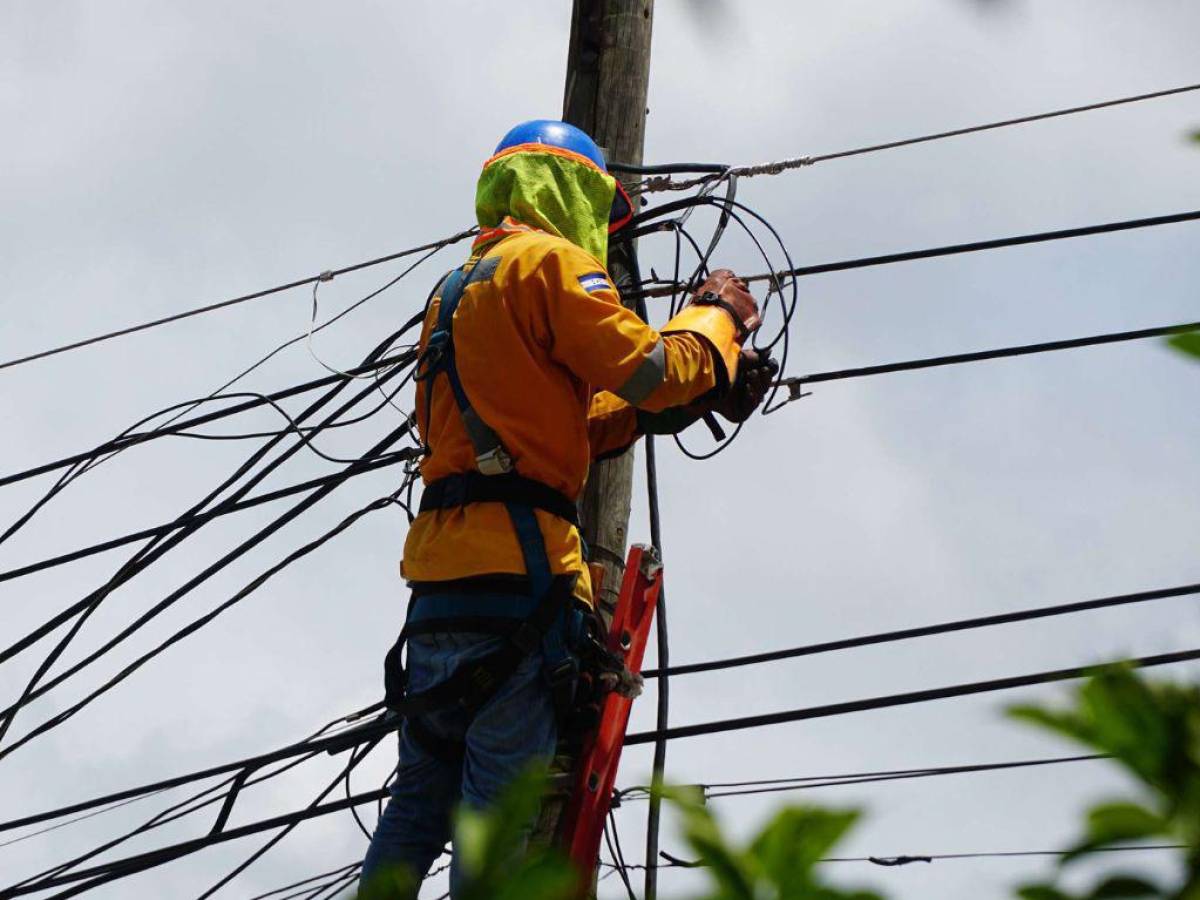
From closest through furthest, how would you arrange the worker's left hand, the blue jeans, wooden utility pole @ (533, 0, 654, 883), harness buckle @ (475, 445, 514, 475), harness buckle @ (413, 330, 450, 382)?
the blue jeans
harness buckle @ (475, 445, 514, 475)
harness buckle @ (413, 330, 450, 382)
the worker's left hand
wooden utility pole @ (533, 0, 654, 883)

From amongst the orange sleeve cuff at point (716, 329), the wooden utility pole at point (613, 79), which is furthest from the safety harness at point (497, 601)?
the wooden utility pole at point (613, 79)

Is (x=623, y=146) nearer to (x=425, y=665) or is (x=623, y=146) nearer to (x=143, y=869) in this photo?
(x=425, y=665)

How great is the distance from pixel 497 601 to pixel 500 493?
0.25 meters

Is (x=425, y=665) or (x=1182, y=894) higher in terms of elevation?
(x=425, y=665)

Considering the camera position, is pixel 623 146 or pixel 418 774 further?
pixel 623 146

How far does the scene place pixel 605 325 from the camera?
153 inches

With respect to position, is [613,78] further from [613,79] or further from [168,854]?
[168,854]

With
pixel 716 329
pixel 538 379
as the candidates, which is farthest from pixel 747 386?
pixel 538 379

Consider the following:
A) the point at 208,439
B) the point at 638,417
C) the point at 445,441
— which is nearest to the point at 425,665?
the point at 445,441

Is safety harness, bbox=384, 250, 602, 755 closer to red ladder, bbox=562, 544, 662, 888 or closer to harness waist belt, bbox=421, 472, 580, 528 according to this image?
harness waist belt, bbox=421, 472, 580, 528

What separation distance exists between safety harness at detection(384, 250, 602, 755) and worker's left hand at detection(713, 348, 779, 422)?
563 millimetres

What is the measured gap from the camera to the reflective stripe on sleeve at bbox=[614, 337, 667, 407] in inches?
153

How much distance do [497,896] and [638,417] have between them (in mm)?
3660

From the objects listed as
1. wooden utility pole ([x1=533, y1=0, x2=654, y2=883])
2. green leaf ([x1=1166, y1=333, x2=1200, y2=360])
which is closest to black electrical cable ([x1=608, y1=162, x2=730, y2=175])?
wooden utility pole ([x1=533, y1=0, x2=654, y2=883])
